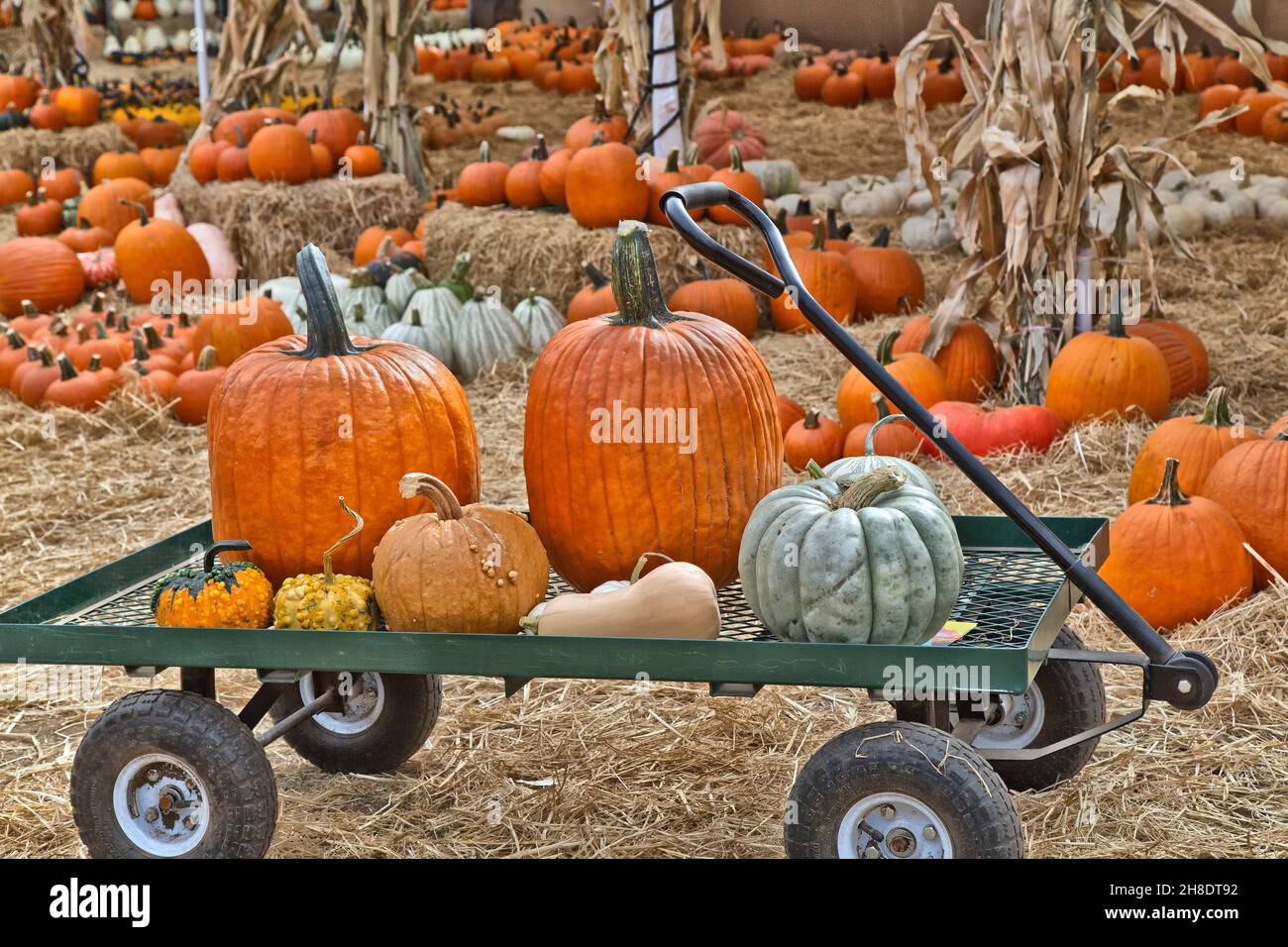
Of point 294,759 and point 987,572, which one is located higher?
point 987,572

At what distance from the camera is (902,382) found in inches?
219

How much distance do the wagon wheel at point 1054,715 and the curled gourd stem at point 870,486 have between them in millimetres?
599

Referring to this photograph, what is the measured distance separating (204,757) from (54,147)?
926 cm

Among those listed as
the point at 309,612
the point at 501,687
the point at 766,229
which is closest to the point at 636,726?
the point at 501,687

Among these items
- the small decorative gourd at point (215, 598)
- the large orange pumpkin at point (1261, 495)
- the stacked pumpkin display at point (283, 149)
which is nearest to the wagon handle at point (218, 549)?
the small decorative gourd at point (215, 598)

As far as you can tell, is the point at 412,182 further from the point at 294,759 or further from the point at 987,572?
the point at 987,572

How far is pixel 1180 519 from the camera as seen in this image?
3949 mm

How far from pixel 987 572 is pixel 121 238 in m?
6.75

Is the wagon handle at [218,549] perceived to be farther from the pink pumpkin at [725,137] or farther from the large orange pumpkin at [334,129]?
the pink pumpkin at [725,137]

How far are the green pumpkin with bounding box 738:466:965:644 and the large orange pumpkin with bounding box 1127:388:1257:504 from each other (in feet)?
6.62

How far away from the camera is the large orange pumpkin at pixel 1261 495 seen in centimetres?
401

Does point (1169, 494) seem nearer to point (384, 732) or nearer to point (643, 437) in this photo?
point (643, 437)

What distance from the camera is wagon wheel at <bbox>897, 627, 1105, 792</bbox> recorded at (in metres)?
3.05

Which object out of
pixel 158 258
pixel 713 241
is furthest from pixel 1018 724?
pixel 158 258
